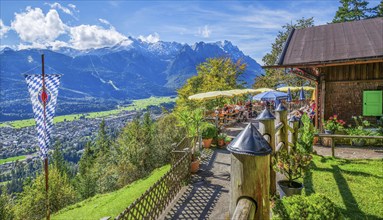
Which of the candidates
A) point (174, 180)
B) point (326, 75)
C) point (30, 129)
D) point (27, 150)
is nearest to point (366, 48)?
point (326, 75)

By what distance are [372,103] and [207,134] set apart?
23.9 ft

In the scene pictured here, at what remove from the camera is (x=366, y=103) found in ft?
35.9

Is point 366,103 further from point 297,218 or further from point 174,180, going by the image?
point 297,218

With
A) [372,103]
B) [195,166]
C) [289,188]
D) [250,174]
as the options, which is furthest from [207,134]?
[250,174]

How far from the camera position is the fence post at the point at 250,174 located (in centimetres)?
202

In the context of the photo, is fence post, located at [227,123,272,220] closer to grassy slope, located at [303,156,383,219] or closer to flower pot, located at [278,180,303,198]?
flower pot, located at [278,180,303,198]

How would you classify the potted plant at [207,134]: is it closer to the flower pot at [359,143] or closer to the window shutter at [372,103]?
the flower pot at [359,143]

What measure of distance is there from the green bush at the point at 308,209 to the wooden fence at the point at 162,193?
130 inches

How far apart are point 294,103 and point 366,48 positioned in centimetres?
1582

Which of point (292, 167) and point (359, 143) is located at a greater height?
point (292, 167)

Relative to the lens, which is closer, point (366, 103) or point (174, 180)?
point (174, 180)

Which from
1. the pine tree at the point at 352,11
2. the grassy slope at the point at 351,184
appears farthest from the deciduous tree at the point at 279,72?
the grassy slope at the point at 351,184

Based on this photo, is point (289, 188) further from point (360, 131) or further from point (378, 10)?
point (378, 10)

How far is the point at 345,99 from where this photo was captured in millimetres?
11359
